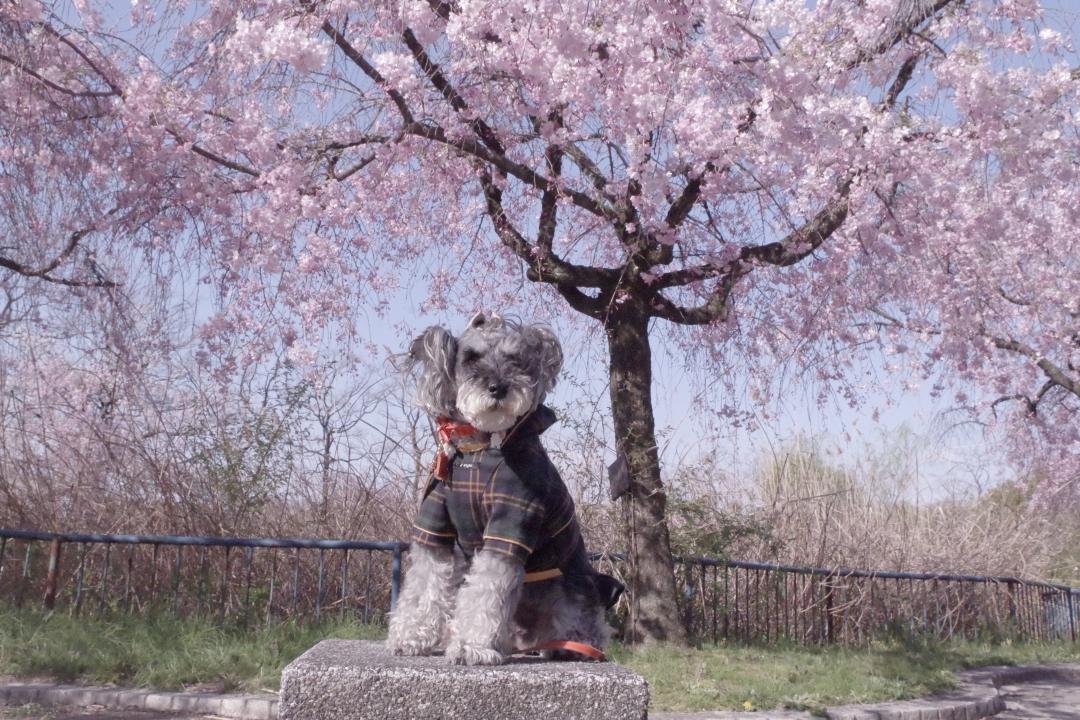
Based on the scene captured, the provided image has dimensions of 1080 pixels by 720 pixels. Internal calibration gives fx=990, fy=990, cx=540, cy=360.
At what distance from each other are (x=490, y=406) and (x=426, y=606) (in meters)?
0.65

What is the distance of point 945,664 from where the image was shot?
998 centimetres

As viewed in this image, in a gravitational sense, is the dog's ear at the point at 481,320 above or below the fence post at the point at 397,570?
above

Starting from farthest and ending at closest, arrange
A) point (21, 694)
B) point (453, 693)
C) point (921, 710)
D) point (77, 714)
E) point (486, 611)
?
point (921, 710)
point (21, 694)
point (77, 714)
point (486, 611)
point (453, 693)

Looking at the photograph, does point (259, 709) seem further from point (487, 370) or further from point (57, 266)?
point (57, 266)

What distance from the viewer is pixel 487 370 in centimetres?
289

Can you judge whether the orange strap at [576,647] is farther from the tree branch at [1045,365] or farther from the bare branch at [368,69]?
the tree branch at [1045,365]

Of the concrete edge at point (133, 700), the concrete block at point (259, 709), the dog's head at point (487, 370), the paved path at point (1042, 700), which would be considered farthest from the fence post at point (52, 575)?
the paved path at point (1042, 700)

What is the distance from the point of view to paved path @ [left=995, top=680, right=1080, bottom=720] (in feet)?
27.1

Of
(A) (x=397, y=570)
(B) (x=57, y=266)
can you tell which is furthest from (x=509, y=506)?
(B) (x=57, y=266)

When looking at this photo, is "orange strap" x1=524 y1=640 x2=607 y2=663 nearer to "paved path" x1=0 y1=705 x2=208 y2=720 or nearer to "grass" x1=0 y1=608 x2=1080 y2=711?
"paved path" x1=0 y1=705 x2=208 y2=720

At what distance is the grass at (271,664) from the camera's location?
21.1 ft

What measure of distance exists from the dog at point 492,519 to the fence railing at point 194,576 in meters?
5.12

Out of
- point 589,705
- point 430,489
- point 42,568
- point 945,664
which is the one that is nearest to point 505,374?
point 430,489

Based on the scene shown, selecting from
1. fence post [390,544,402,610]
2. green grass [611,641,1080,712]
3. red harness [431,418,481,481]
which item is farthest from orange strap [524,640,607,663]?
fence post [390,544,402,610]
